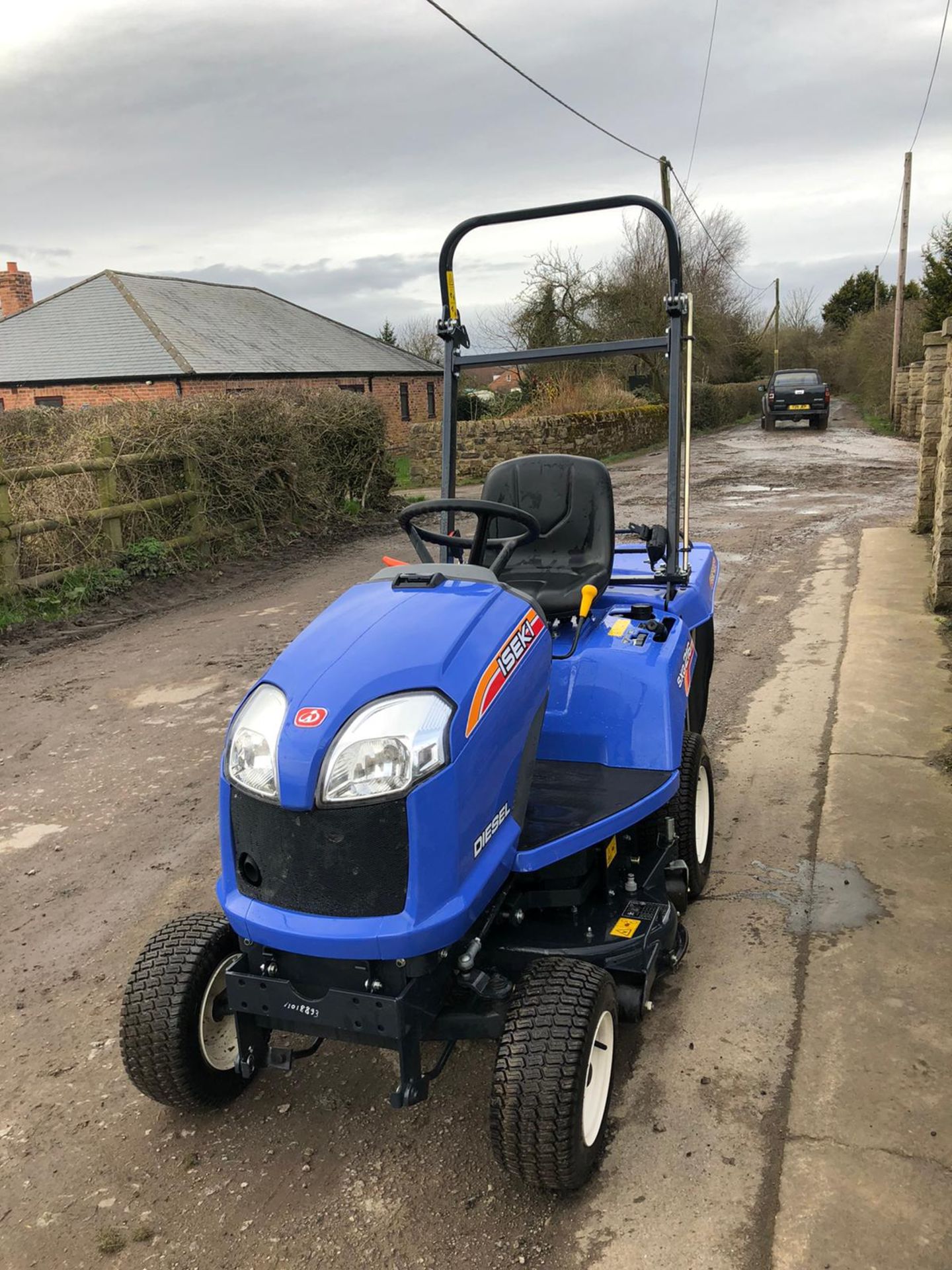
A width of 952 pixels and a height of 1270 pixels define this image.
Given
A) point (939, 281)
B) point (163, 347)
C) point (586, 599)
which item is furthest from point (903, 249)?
point (586, 599)

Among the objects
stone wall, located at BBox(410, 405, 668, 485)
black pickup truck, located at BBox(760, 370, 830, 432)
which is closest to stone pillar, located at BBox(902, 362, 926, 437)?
black pickup truck, located at BBox(760, 370, 830, 432)

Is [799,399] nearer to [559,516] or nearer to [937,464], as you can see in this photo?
[937,464]

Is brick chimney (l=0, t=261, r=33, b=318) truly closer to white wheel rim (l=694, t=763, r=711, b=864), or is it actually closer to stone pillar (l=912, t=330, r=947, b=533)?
stone pillar (l=912, t=330, r=947, b=533)

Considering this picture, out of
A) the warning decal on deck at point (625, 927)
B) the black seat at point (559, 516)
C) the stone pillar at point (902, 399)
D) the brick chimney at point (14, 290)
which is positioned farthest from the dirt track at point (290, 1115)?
the brick chimney at point (14, 290)

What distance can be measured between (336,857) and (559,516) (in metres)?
1.92

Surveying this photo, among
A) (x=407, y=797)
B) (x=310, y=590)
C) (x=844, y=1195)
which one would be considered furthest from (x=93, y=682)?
(x=844, y=1195)

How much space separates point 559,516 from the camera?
3725mm

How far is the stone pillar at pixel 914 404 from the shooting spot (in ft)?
71.2

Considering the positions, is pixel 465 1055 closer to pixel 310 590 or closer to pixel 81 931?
pixel 81 931

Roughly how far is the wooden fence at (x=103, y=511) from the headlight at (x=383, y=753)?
23.2 ft

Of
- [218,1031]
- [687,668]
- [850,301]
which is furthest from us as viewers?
[850,301]

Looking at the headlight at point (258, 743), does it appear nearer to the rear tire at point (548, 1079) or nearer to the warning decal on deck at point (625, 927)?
the rear tire at point (548, 1079)

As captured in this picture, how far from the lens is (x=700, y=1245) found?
2.14 m

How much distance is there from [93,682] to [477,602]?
4.92 meters
